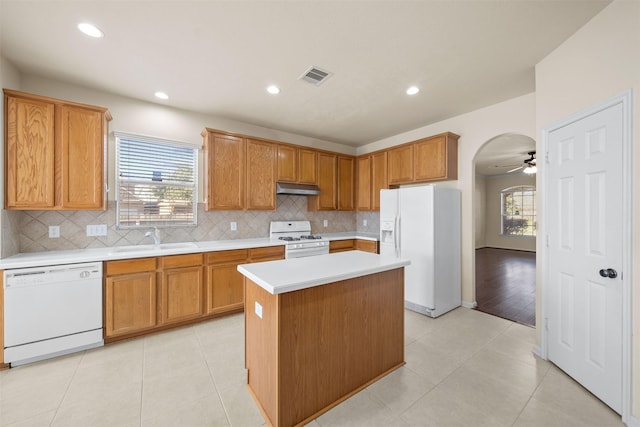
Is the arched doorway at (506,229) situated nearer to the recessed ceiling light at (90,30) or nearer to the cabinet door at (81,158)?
the recessed ceiling light at (90,30)

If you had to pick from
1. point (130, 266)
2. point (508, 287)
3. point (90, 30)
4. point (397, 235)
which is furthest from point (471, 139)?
point (130, 266)

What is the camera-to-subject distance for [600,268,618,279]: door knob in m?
1.70

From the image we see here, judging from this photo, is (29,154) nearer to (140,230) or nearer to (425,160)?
(140,230)

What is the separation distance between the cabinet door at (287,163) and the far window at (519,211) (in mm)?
8661

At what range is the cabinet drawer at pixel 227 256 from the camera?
122 inches

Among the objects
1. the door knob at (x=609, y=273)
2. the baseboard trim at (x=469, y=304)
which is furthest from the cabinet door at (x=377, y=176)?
the door knob at (x=609, y=273)

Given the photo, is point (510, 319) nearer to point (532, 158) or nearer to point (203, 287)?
point (203, 287)

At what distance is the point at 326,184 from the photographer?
4.69 m

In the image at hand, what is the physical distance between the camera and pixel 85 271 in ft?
7.93

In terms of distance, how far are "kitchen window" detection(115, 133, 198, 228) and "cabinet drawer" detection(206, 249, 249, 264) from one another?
0.77 metres

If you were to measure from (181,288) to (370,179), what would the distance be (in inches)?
142

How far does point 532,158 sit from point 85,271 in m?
8.07

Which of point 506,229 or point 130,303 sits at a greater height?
point 506,229

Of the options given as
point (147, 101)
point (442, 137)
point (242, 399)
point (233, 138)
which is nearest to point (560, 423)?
point (242, 399)
